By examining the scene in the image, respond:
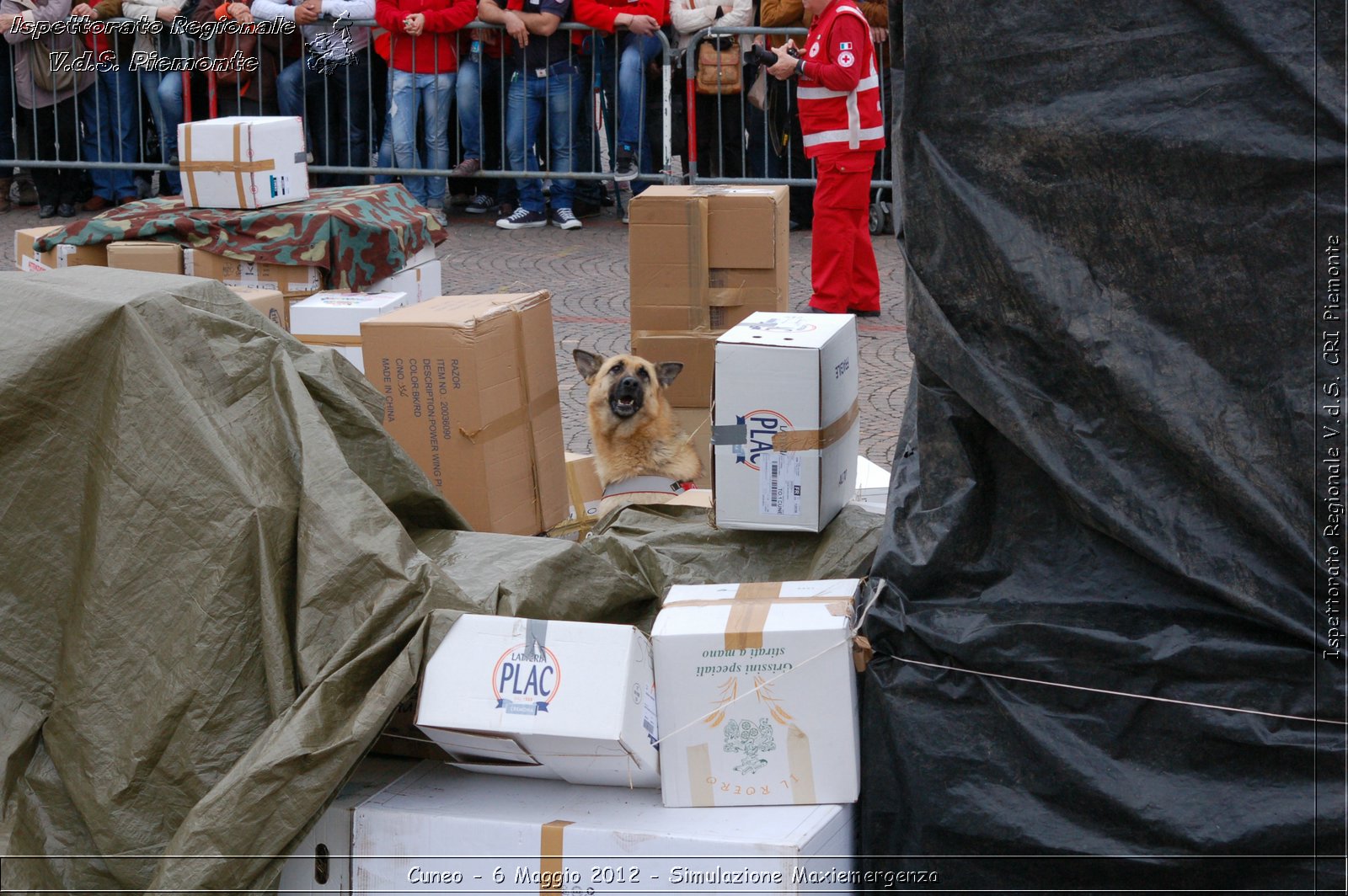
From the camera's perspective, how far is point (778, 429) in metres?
3.64

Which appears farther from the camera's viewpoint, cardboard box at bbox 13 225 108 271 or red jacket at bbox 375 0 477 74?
red jacket at bbox 375 0 477 74

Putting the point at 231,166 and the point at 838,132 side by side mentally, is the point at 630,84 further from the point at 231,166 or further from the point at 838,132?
the point at 231,166

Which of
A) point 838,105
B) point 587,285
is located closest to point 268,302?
point 838,105

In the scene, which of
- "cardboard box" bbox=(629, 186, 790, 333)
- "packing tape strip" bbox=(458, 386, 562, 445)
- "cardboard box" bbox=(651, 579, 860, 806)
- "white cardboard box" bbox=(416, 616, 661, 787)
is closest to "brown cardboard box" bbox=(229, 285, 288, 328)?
"packing tape strip" bbox=(458, 386, 562, 445)

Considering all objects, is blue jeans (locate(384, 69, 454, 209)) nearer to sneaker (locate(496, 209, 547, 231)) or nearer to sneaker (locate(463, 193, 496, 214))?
sneaker (locate(463, 193, 496, 214))

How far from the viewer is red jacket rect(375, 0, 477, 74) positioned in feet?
35.4

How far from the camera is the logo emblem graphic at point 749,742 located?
118 inches

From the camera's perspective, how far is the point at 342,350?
5.32 metres

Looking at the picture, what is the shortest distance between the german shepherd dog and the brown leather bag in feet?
19.3

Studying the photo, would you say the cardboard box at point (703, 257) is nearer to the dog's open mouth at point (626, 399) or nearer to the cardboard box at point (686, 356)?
the cardboard box at point (686, 356)

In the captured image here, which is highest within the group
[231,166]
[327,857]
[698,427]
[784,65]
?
[784,65]

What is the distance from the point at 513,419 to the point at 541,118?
7.24 metres

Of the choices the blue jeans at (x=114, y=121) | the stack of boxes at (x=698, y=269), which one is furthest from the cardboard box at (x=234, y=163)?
the blue jeans at (x=114, y=121)

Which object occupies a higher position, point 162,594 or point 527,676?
point 162,594
